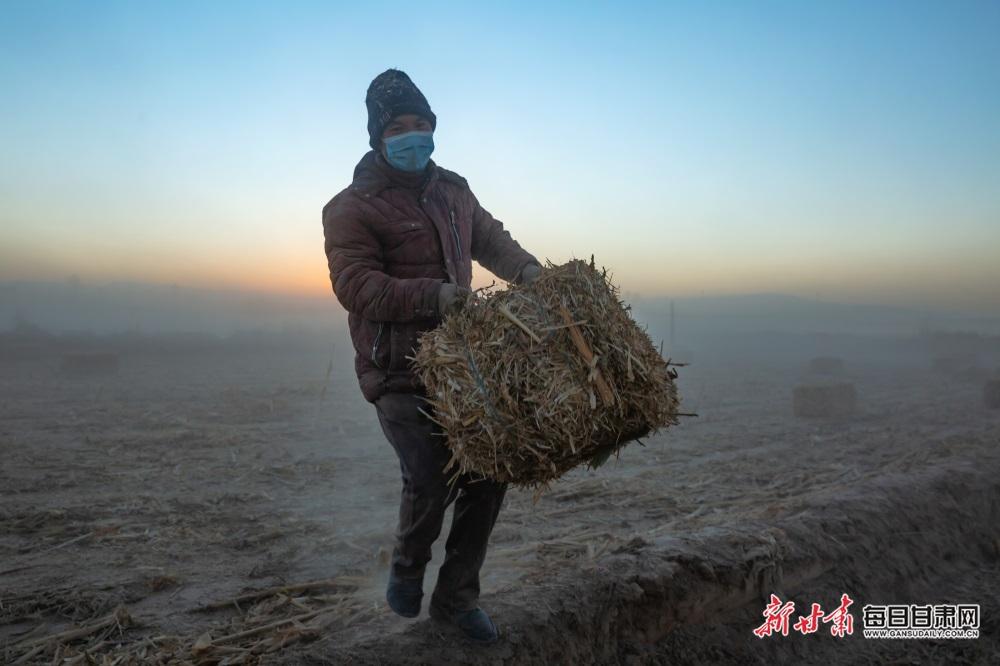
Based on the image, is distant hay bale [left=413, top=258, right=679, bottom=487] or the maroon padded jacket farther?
the maroon padded jacket

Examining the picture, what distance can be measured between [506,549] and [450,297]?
10.8ft

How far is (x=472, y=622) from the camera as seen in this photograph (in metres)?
3.70

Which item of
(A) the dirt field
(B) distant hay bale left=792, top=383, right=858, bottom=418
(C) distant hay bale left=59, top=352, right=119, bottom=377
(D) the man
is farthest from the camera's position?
(C) distant hay bale left=59, top=352, right=119, bottom=377

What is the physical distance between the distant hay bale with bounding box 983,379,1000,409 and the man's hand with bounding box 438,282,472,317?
1958 centimetres

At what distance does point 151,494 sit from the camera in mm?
8141

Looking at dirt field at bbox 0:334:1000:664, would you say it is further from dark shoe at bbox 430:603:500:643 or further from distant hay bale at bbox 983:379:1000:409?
distant hay bale at bbox 983:379:1000:409

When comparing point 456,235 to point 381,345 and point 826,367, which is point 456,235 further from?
point 826,367

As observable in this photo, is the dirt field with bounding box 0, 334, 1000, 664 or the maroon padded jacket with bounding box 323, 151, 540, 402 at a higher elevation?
the maroon padded jacket with bounding box 323, 151, 540, 402

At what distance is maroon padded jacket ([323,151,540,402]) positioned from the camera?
10.9ft

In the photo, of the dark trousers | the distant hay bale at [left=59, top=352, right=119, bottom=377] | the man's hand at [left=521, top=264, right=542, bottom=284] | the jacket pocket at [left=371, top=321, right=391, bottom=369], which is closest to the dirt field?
the dark trousers

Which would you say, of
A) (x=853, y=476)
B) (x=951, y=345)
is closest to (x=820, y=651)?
(x=853, y=476)

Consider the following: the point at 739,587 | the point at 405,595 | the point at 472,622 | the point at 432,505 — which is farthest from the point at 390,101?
the point at 739,587

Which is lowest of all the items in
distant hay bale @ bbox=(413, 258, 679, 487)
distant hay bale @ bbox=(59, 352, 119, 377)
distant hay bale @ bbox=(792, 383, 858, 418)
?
distant hay bale @ bbox=(59, 352, 119, 377)

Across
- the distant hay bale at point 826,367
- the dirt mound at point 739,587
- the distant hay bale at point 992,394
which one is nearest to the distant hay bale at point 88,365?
the dirt mound at point 739,587
